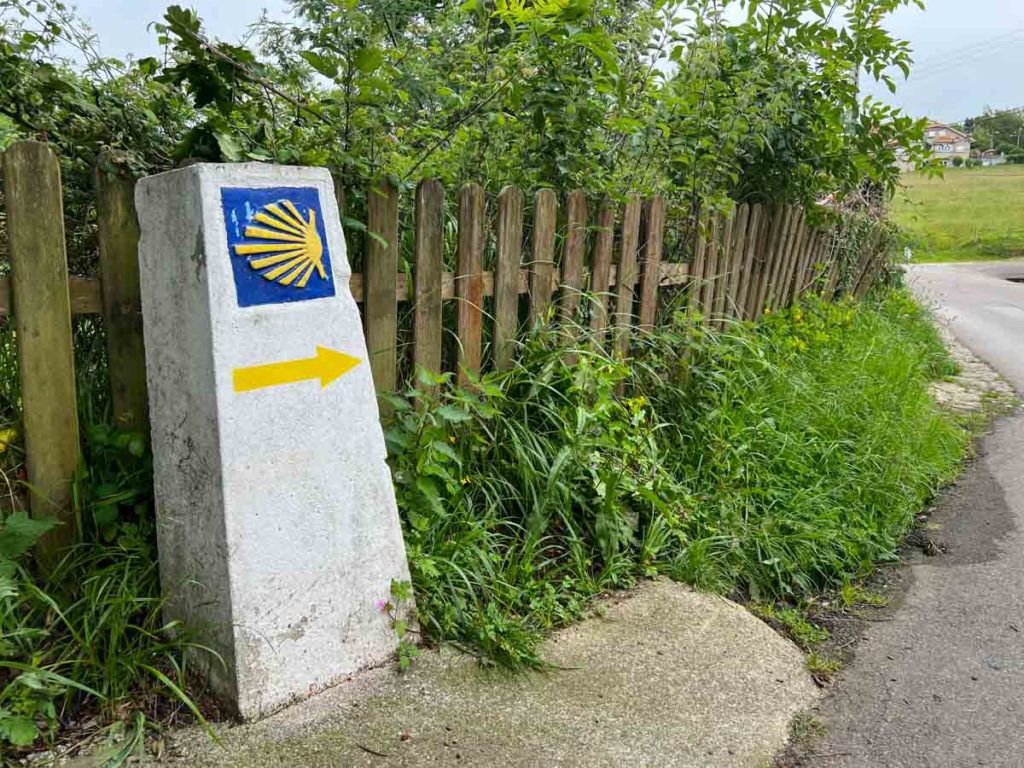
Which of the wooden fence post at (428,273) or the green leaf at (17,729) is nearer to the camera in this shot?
the green leaf at (17,729)

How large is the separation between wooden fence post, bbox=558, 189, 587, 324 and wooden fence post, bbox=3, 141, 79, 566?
2071mm

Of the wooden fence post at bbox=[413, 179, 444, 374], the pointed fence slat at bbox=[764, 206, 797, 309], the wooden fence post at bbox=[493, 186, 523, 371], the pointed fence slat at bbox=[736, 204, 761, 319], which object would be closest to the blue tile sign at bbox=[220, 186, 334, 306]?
the wooden fence post at bbox=[413, 179, 444, 374]

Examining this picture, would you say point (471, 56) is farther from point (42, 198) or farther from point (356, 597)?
point (356, 597)

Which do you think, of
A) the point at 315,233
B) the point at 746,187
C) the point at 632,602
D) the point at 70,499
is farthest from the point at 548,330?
the point at 746,187

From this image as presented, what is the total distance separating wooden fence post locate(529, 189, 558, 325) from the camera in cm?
335

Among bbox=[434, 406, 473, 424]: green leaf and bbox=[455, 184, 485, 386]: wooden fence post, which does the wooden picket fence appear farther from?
bbox=[434, 406, 473, 424]: green leaf

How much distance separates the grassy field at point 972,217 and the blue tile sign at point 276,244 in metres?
9.74

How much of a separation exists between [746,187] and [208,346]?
4.38 m

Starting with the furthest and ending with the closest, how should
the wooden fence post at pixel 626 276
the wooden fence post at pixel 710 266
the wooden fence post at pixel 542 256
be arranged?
the wooden fence post at pixel 710 266
the wooden fence post at pixel 626 276
the wooden fence post at pixel 542 256

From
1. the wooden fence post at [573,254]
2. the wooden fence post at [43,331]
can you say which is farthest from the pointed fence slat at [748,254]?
the wooden fence post at [43,331]

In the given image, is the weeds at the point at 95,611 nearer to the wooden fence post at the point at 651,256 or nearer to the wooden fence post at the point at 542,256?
the wooden fence post at the point at 542,256

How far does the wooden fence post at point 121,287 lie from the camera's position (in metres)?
2.15

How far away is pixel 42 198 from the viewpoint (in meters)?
1.99

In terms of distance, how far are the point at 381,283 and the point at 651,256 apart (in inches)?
75.0
